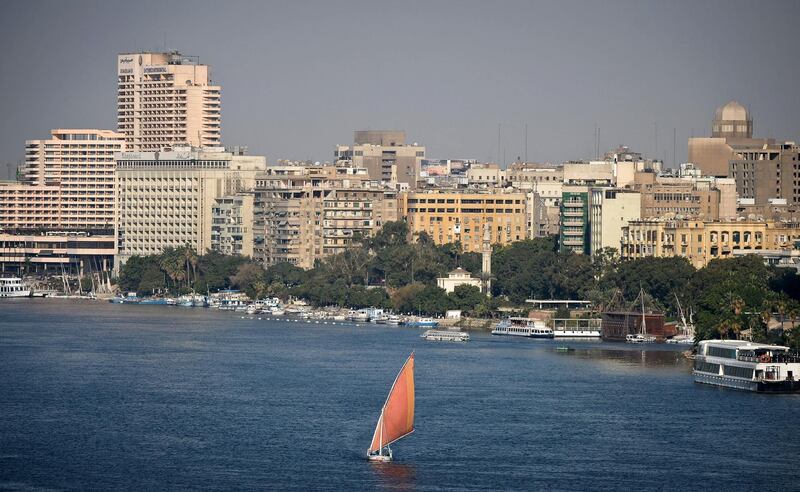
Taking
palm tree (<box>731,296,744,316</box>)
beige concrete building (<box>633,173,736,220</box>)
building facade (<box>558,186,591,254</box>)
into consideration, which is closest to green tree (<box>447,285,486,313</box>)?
building facade (<box>558,186,591,254</box>)

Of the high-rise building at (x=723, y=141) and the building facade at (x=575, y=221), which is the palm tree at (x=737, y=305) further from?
the high-rise building at (x=723, y=141)

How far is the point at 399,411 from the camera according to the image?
6456 centimetres

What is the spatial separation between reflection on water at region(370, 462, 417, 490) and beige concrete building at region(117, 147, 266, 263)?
12562 cm

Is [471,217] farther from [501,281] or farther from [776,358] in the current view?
[776,358]

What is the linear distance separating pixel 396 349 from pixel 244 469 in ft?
147

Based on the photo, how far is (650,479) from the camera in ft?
209

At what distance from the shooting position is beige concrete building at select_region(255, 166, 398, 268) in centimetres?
17525

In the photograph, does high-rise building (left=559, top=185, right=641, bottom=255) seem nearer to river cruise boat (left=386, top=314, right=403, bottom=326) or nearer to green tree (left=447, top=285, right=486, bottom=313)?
green tree (left=447, top=285, right=486, bottom=313)

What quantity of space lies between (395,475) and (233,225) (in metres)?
124

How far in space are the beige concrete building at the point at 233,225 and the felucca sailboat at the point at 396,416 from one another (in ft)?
389

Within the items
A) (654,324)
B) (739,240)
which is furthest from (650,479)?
(739,240)

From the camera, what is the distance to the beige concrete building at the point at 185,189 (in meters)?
193

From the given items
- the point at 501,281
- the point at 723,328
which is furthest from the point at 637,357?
the point at 501,281

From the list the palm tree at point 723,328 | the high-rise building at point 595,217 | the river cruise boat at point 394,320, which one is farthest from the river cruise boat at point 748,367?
the high-rise building at point 595,217
